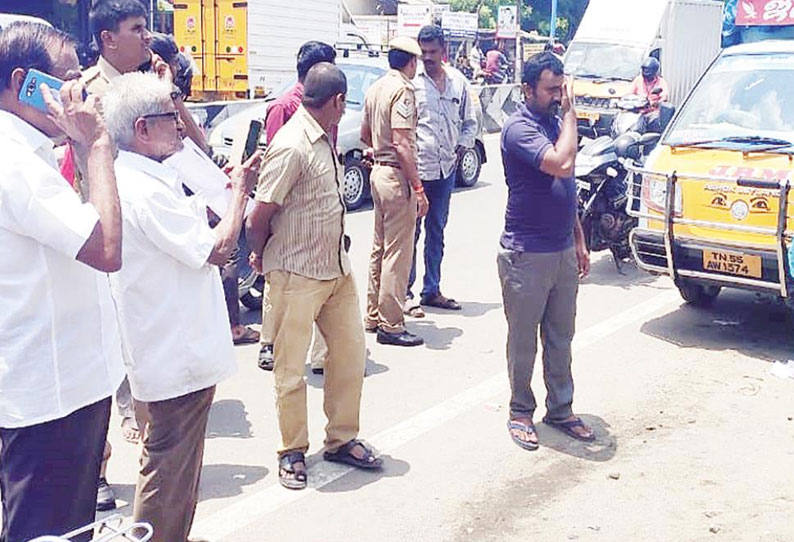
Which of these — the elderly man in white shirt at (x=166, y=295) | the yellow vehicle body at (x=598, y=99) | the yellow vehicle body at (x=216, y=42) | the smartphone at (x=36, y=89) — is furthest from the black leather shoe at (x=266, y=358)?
the yellow vehicle body at (x=216, y=42)

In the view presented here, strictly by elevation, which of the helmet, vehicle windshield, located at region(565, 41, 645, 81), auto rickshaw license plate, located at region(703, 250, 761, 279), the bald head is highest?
vehicle windshield, located at region(565, 41, 645, 81)

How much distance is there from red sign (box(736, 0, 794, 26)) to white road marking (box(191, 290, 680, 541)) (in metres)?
3.00

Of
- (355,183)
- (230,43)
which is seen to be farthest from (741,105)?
(230,43)

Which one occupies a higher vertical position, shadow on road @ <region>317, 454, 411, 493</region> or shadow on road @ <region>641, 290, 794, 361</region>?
shadow on road @ <region>641, 290, 794, 361</region>

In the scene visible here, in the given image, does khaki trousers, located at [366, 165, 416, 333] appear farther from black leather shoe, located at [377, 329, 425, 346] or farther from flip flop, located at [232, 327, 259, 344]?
flip flop, located at [232, 327, 259, 344]

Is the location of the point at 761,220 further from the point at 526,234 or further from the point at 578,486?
the point at 578,486

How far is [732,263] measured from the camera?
6.60 m

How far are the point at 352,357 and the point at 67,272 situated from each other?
7.11 feet

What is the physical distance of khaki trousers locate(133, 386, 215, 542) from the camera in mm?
3535

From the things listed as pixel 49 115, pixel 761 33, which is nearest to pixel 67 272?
pixel 49 115

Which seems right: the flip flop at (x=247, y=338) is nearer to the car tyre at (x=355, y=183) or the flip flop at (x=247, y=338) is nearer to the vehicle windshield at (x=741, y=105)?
the vehicle windshield at (x=741, y=105)

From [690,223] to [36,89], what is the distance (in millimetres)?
5033

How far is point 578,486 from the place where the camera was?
4.73 meters

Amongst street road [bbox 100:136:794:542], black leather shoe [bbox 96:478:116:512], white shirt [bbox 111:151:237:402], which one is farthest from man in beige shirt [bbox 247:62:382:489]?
white shirt [bbox 111:151:237:402]
